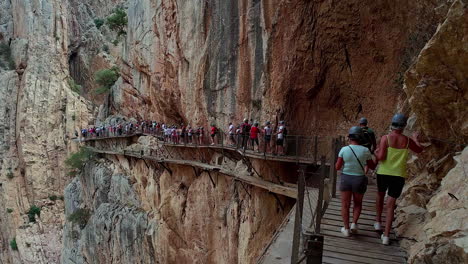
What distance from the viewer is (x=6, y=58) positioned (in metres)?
49.7

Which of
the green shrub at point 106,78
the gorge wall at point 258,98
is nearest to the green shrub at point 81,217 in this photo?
the gorge wall at point 258,98

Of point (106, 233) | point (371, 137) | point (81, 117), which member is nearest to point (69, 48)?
point (81, 117)

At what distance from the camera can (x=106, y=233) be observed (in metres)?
22.7

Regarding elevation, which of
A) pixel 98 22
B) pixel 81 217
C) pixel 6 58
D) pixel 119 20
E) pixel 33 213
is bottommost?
pixel 33 213

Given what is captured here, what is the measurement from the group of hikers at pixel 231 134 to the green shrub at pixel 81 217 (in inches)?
269

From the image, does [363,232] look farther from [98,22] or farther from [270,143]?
[98,22]

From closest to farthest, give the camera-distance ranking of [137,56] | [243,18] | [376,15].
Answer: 1. [376,15]
2. [243,18]
3. [137,56]

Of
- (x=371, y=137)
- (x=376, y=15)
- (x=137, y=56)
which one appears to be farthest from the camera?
(x=137, y=56)

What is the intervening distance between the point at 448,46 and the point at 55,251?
4729 cm

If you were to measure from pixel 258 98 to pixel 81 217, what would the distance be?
73.4 feet

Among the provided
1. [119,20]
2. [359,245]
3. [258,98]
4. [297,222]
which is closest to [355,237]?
[359,245]

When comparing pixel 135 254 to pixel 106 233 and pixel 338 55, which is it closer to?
pixel 106 233

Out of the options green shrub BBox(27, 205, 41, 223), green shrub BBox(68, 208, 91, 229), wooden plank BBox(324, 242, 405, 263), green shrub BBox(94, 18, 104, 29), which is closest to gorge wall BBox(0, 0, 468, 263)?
wooden plank BBox(324, 242, 405, 263)

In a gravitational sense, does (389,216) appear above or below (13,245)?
above
